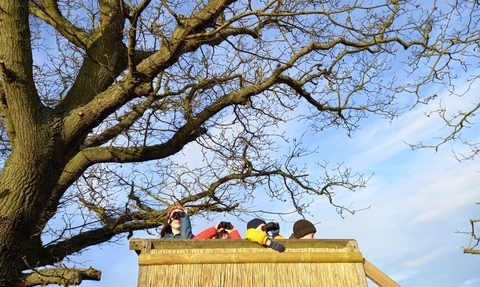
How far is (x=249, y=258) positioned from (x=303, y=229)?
1.54 m

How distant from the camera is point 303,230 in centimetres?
392

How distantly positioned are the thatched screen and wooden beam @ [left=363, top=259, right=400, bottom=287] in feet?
0.23

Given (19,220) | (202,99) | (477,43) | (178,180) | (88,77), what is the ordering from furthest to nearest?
(178,180), (202,99), (477,43), (88,77), (19,220)

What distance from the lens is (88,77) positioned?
5285mm

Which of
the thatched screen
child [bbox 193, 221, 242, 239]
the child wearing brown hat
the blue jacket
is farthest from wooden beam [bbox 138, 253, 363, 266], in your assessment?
the child wearing brown hat

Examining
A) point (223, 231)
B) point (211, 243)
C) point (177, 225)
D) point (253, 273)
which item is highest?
point (177, 225)

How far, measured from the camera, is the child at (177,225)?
3482mm

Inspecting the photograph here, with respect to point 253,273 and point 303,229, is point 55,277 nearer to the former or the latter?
point 303,229

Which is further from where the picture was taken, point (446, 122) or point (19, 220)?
point (446, 122)

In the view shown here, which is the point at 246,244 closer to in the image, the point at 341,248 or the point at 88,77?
the point at 341,248

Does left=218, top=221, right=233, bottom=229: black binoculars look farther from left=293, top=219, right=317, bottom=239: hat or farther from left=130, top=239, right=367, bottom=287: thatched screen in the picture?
left=293, top=219, right=317, bottom=239: hat

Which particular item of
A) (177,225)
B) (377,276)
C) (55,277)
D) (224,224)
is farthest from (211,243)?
(55,277)

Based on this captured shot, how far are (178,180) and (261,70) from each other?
2301 mm

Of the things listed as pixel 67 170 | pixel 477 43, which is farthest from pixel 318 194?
pixel 67 170
